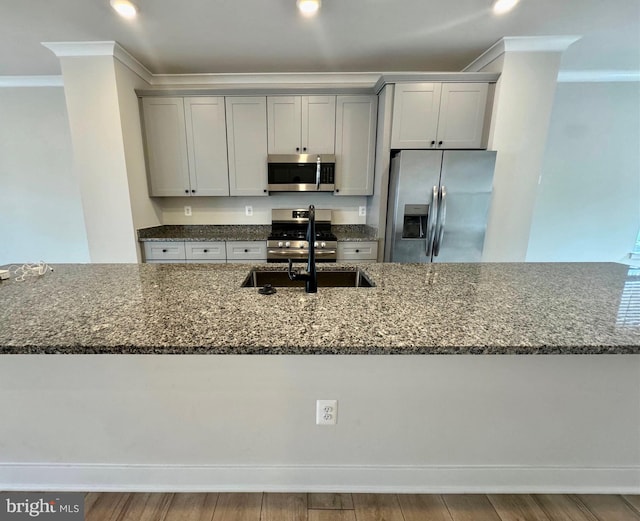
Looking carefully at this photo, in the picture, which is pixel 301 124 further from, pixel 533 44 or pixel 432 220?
pixel 533 44

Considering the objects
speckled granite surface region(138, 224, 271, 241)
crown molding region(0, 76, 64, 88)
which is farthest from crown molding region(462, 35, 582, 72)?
crown molding region(0, 76, 64, 88)

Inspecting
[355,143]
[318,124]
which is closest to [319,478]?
[355,143]

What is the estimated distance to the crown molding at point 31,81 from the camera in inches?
126

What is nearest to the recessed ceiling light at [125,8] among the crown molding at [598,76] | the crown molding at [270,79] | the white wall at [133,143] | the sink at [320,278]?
the white wall at [133,143]

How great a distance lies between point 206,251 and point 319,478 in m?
2.37

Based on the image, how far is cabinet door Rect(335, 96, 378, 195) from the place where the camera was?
2.92 metres

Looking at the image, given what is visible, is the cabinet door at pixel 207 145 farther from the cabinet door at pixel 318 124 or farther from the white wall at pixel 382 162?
the white wall at pixel 382 162

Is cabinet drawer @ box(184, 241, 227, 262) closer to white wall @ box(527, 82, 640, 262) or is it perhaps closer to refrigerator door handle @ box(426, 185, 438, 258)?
refrigerator door handle @ box(426, 185, 438, 258)

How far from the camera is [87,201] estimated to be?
2.69 metres

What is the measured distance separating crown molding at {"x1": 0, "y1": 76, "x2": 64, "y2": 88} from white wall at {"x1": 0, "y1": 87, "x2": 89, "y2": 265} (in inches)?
2.0

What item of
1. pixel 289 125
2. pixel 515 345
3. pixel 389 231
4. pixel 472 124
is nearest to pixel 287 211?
pixel 289 125

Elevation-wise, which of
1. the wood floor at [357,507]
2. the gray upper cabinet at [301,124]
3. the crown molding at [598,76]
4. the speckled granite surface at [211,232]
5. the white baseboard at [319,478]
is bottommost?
the wood floor at [357,507]

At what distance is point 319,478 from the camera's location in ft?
4.16

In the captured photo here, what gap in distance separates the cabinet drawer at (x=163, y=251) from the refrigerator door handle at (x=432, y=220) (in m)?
2.49
